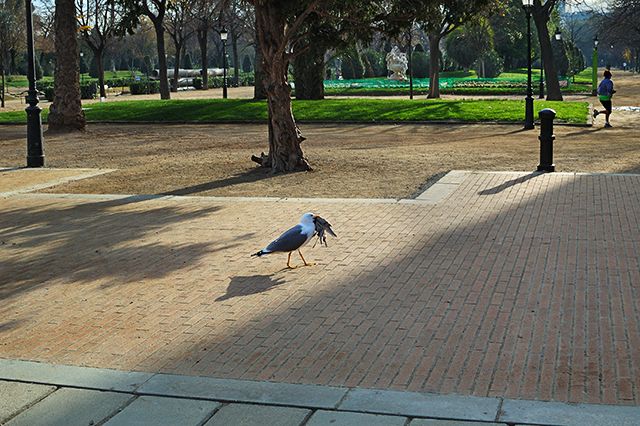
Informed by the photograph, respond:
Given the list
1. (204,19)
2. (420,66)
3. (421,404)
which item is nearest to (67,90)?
(421,404)

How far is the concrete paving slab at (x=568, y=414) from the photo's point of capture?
475cm

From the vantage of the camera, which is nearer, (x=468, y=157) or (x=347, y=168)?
(x=347, y=168)

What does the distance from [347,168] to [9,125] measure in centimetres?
1734

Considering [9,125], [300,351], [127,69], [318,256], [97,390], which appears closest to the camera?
[97,390]

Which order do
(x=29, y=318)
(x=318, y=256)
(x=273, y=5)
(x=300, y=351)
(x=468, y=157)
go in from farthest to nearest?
1. (x=468, y=157)
2. (x=273, y=5)
3. (x=318, y=256)
4. (x=29, y=318)
5. (x=300, y=351)

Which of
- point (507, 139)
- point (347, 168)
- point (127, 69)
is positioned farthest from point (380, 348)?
point (127, 69)

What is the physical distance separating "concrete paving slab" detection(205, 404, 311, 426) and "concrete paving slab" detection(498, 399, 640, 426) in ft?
3.68

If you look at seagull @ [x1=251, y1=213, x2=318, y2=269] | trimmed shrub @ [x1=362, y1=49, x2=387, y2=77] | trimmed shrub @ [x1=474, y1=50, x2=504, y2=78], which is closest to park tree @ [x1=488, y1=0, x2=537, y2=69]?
trimmed shrub @ [x1=474, y1=50, x2=504, y2=78]

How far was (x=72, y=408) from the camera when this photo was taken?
518 centimetres

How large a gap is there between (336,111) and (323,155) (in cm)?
1053

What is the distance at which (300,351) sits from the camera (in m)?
6.12

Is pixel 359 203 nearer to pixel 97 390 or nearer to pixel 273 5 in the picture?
pixel 273 5

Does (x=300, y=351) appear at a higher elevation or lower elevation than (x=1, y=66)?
lower

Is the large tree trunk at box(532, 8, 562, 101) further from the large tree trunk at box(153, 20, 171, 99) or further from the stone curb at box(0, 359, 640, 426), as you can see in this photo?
the stone curb at box(0, 359, 640, 426)
